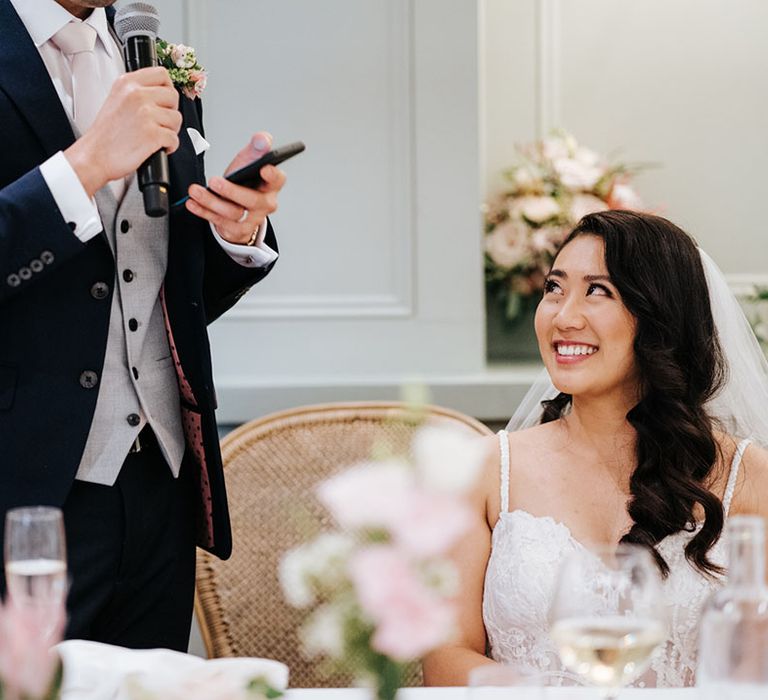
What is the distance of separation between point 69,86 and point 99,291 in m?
0.36

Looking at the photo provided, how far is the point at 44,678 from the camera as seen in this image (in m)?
0.81

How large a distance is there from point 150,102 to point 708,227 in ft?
7.31

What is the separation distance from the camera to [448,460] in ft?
2.21

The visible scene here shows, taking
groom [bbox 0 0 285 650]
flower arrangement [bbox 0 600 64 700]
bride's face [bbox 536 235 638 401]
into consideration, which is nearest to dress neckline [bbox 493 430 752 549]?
bride's face [bbox 536 235 638 401]

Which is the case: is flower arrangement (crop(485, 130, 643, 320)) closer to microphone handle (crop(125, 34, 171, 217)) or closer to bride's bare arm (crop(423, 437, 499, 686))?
bride's bare arm (crop(423, 437, 499, 686))

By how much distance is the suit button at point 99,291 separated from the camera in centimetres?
174

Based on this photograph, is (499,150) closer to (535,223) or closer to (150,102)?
(535,223)

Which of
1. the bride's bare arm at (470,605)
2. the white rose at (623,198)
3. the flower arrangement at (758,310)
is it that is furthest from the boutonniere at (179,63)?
the flower arrangement at (758,310)

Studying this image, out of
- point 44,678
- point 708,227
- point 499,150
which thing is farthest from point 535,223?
point 44,678

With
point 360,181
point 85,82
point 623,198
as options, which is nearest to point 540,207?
point 623,198

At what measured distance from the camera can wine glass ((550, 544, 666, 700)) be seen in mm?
1007

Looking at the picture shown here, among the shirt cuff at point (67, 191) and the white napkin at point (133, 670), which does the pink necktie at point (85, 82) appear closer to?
the shirt cuff at point (67, 191)

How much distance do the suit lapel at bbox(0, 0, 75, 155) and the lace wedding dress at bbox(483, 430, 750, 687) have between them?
99cm

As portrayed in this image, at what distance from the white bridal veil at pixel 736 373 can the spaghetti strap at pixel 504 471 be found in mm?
370
